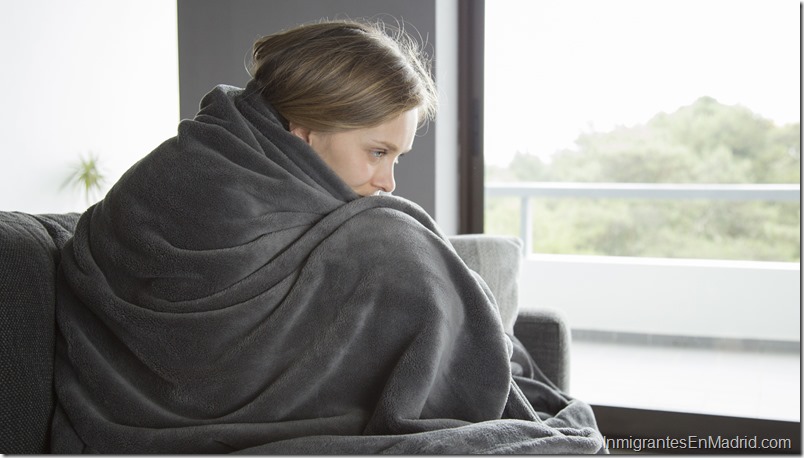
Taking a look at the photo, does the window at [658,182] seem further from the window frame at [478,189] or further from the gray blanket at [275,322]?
the gray blanket at [275,322]

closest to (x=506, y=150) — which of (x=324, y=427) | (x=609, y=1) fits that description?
(x=609, y=1)

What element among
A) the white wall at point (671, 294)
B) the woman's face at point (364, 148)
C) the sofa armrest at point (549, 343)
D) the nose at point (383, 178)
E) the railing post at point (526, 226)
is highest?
the woman's face at point (364, 148)

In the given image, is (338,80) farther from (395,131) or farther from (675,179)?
(675,179)

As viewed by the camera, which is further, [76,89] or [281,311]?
[76,89]

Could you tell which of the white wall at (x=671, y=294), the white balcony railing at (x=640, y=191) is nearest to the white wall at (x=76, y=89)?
the white balcony railing at (x=640, y=191)

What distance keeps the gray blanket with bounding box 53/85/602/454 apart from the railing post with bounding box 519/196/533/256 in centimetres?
329

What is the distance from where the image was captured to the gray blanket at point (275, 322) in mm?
1075

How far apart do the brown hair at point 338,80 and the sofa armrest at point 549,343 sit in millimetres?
780

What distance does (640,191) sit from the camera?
13.9 ft

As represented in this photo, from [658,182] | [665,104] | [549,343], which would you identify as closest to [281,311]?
[549,343]

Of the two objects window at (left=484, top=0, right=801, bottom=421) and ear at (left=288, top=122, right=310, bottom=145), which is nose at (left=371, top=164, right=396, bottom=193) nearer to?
ear at (left=288, top=122, right=310, bottom=145)

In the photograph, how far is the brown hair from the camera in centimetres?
121

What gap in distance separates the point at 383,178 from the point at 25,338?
2.03 ft

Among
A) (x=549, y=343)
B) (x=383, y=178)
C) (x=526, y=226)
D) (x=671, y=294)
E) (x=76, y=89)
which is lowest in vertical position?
(x=671, y=294)
